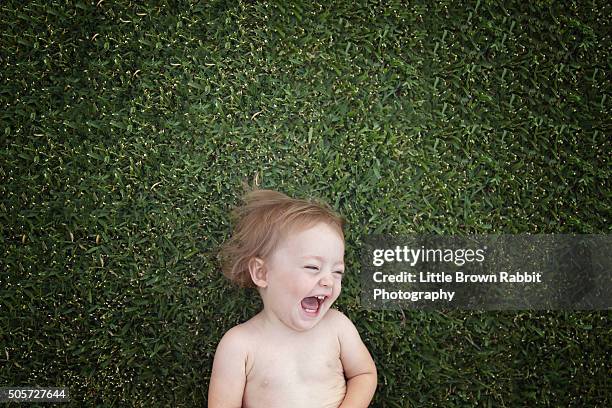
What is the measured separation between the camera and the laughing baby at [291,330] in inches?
75.9

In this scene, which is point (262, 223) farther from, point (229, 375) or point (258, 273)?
point (229, 375)

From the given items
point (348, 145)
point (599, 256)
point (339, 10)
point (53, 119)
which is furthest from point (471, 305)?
point (53, 119)

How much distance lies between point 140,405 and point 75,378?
213 mm

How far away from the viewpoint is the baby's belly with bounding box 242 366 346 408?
1.93 meters

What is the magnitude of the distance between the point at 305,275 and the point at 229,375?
1.14 feet

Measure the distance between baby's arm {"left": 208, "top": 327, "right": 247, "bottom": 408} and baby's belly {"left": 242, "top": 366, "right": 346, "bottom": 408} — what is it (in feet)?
0.11

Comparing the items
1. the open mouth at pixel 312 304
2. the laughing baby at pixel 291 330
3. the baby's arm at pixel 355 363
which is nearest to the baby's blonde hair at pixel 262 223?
the laughing baby at pixel 291 330

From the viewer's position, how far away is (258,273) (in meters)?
1.98

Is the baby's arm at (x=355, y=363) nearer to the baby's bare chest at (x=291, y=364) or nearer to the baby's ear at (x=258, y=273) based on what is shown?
the baby's bare chest at (x=291, y=364)

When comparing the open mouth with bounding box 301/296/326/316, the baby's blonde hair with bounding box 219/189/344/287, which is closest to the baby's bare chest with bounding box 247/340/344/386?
the open mouth with bounding box 301/296/326/316

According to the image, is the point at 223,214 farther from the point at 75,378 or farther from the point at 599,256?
the point at 599,256

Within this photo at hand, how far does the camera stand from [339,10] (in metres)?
2.13

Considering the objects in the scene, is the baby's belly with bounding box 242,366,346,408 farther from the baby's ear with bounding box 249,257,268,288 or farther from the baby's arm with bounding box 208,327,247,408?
the baby's ear with bounding box 249,257,268,288

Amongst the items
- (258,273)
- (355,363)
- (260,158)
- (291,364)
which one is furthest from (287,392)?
(260,158)
